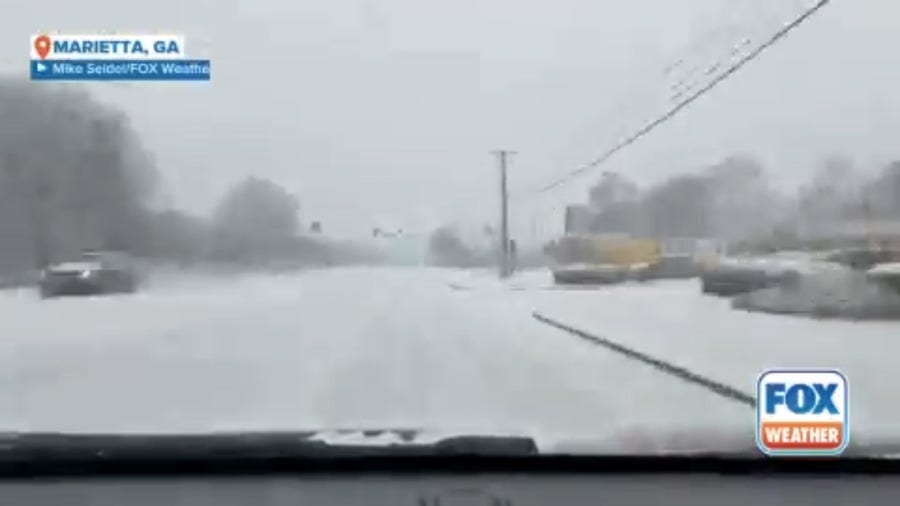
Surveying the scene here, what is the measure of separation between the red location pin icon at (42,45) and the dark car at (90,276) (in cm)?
93

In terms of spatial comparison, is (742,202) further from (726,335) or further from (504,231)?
(504,231)

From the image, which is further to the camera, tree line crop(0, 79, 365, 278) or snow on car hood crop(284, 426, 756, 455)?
tree line crop(0, 79, 365, 278)

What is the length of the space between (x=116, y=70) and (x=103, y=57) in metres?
0.08

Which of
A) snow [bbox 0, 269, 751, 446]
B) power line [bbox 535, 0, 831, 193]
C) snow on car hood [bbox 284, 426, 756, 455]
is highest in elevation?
power line [bbox 535, 0, 831, 193]

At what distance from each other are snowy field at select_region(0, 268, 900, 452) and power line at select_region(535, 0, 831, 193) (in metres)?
0.69

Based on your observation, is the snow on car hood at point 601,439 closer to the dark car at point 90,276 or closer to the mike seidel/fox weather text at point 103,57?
the dark car at point 90,276

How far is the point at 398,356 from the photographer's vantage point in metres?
6.01

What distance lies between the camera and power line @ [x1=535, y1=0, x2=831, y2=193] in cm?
482

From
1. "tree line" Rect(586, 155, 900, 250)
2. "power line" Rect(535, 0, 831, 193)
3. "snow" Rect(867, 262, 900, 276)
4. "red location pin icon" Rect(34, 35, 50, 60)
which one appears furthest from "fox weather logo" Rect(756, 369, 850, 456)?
"red location pin icon" Rect(34, 35, 50, 60)

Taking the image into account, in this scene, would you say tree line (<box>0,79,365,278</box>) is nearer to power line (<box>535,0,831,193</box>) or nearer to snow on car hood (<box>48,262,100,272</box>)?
snow on car hood (<box>48,262,100,272</box>)

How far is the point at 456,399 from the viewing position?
5.09 meters

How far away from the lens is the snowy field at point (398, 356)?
477 cm

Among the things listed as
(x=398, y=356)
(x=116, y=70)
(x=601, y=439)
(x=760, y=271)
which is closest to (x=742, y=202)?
(x=760, y=271)

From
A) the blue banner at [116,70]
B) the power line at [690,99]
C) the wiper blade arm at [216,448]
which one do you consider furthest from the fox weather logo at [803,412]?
the blue banner at [116,70]
